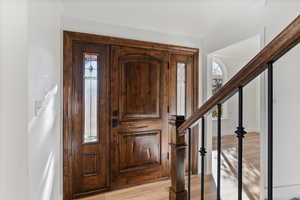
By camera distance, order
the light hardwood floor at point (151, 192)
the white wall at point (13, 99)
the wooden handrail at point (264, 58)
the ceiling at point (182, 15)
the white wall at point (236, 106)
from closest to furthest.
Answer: the wooden handrail at point (264, 58) < the white wall at point (13, 99) < the ceiling at point (182, 15) < the light hardwood floor at point (151, 192) < the white wall at point (236, 106)

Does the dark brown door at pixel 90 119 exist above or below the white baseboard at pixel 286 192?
above

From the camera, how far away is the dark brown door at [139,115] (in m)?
2.82

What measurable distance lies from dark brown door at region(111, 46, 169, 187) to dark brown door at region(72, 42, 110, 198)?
0.13 metres

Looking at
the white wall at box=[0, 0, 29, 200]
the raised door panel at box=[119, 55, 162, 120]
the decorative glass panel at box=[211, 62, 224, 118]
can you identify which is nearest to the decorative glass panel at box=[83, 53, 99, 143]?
the raised door panel at box=[119, 55, 162, 120]

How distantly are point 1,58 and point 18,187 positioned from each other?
642 millimetres

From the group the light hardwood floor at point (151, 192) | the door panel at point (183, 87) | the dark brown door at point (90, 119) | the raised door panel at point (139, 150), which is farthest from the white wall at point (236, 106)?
the dark brown door at point (90, 119)

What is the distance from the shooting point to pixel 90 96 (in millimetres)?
2688

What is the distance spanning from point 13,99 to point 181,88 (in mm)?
2639

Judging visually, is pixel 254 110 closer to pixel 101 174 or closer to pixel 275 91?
pixel 275 91

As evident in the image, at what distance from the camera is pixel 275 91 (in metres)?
2.24

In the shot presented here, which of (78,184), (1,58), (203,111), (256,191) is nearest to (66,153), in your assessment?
(78,184)

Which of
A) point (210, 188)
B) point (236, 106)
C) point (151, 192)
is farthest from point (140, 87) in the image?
point (236, 106)

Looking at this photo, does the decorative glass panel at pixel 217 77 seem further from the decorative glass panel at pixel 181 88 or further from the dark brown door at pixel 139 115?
the dark brown door at pixel 139 115

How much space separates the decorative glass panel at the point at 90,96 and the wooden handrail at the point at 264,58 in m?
2.00
